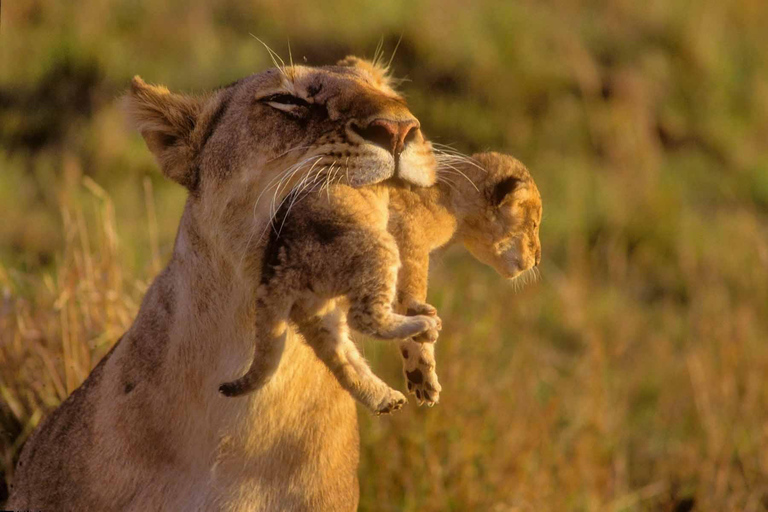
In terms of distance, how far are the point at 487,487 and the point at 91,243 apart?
2.73m

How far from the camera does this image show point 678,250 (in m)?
9.03

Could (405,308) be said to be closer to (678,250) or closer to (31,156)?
(31,156)

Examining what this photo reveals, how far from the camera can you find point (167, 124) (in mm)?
3631

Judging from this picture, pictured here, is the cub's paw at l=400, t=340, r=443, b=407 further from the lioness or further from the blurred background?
the blurred background

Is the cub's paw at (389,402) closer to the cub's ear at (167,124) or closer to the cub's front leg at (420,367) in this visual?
the cub's front leg at (420,367)

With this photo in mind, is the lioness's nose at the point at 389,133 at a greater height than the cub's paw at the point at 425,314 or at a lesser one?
greater

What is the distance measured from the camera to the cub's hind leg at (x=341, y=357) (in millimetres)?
2988

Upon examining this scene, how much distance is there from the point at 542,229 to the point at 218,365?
5533mm

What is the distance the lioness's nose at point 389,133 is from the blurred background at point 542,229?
73cm

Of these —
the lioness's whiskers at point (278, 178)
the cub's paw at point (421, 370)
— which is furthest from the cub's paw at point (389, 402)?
the lioness's whiskers at point (278, 178)

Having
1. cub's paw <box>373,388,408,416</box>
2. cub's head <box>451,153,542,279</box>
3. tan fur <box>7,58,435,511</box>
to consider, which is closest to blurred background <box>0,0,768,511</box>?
cub's head <box>451,153,542,279</box>

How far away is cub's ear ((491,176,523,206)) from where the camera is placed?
3449mm

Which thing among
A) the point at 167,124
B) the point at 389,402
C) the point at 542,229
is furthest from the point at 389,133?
the point at 542,229

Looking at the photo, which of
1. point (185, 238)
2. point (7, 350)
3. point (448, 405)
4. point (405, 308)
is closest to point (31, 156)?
point (7, 350)
